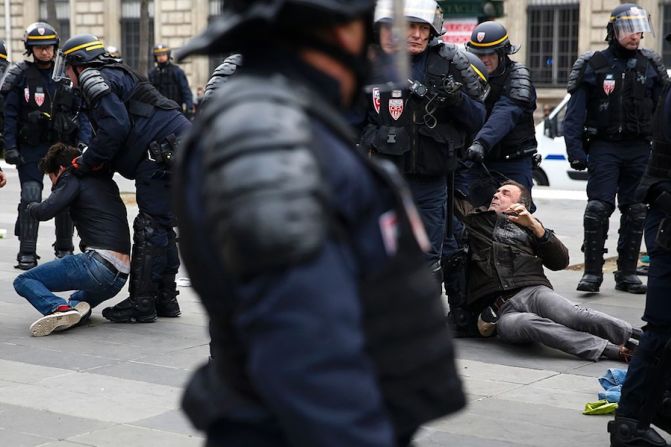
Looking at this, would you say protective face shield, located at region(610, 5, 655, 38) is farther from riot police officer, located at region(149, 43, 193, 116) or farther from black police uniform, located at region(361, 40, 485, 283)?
riot police officer, located at region(149, 43, 193, 116)

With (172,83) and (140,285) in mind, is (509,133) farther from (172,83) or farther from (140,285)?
(172,83)

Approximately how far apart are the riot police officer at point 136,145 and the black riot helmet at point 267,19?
5.26m

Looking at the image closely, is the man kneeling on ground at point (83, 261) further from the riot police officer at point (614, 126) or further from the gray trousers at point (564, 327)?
the riot police officer at point (614, 126)

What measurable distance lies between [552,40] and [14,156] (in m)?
22.6

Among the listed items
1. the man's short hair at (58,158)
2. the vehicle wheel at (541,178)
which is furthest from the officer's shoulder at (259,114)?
the vehicle wheel at (541,178)

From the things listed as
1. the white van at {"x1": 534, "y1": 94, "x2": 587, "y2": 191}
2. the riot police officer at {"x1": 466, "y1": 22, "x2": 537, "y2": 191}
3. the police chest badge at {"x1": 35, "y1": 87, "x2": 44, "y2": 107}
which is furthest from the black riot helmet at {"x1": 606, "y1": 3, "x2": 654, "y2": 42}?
the white van at {"x1": 534, "y1": 94, "x2": 587, "y2": 191}

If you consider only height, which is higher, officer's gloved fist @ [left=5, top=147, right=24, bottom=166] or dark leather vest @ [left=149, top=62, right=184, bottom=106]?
dark leather vest @ [left=149, top=62, right=184, bottom=106]

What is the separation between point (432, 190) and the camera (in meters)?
6.65

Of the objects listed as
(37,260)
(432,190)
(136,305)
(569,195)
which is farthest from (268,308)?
(569,195)

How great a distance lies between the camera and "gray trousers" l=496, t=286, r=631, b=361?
21.1 ft

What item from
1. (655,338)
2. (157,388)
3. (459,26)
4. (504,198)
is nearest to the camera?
(655,338)

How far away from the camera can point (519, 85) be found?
26.5 feet

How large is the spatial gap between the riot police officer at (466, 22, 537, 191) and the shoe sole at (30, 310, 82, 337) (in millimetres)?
2714

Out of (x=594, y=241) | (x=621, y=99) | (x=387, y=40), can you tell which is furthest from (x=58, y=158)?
(x=387, y=40)
